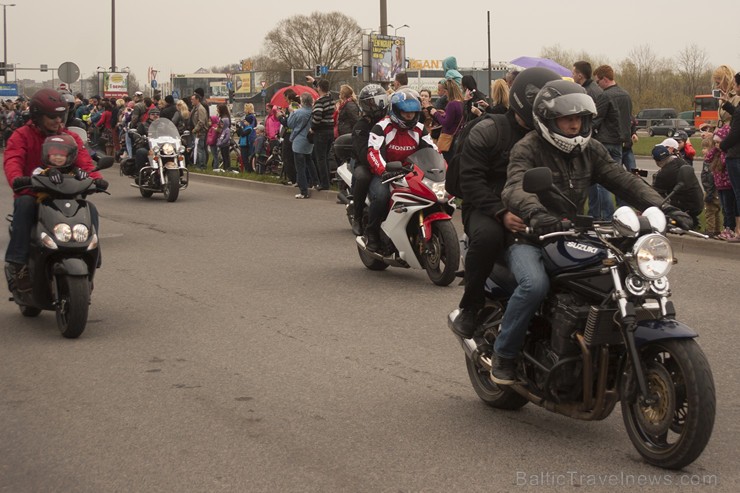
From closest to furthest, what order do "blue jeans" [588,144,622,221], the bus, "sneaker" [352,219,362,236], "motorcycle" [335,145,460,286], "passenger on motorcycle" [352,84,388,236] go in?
"motorcycle" [335,145,460,286]
"passenger on motorcycle" [352,84,388,236]
"sneaker" [352,219,362,236]
"blue jeans" [588,144,622,221]
the bus

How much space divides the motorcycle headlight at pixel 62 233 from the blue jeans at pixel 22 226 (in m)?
0.29

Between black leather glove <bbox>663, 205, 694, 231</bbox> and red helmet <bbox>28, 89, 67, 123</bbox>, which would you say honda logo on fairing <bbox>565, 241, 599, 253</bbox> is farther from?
red helmet <bbox>28, 89, 67, 123</bbox>

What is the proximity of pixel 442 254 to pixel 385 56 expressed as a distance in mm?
26095

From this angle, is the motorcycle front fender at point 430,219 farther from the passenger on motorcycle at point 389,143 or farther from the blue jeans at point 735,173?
the blue jeans at point 735,173

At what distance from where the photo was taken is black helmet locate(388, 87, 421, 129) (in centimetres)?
1112

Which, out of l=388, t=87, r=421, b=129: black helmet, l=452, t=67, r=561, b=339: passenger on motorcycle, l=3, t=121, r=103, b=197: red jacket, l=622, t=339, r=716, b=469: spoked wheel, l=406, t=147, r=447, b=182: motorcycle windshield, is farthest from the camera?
l=388, t=87, r=421, b=129: black helmet

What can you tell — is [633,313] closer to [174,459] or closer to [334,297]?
[174,459]

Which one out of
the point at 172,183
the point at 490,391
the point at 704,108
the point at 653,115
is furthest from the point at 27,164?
the point at 653,115

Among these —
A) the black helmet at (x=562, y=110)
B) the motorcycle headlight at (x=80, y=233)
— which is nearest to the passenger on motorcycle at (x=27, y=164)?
the motorcycle headlight at (x=80, y=233)

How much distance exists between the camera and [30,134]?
909cm

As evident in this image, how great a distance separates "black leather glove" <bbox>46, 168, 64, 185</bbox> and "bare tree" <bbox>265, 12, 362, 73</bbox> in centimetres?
10486

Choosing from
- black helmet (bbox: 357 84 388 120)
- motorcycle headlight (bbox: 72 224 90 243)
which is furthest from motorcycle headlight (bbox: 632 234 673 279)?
black helmet (bbox: 357 84 388 120)

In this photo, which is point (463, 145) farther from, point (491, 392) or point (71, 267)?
point (71, 267)

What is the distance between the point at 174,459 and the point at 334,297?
4.89 m
